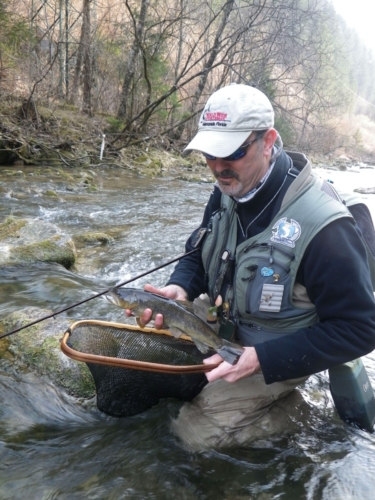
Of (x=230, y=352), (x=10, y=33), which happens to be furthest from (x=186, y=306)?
(x=10, y=33)

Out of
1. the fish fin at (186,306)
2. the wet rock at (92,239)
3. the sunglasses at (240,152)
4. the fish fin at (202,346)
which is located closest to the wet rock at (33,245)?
the wet rock at (92,239)

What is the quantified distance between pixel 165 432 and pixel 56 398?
891 millimetres

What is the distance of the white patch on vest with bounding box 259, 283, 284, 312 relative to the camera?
2717 millimetres

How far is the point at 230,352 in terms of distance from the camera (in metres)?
2.71

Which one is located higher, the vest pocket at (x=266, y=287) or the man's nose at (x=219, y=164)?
the man's nose at (x=219, y=164)

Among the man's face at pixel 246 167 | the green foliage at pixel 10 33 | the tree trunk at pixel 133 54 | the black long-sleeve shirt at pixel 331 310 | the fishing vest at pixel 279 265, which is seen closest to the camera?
the black long-sleeve shirt at pixel 331 310

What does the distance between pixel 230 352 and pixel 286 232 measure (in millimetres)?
795

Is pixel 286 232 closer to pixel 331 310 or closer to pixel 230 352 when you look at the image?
pixel 331 310

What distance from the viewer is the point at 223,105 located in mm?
2711

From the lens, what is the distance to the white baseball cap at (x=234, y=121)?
8.65 ft

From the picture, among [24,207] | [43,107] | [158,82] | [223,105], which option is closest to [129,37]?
[158,82]

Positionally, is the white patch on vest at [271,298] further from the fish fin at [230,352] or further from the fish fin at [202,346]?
the fish fin at [202,346]

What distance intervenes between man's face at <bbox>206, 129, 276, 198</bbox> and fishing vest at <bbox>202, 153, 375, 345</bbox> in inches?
9.1

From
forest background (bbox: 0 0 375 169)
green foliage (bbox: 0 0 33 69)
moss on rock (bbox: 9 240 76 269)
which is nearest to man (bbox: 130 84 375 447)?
moss on rock (bbox: 9 240 76 269)
